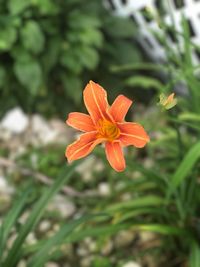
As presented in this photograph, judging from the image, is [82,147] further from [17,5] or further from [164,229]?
[17,5]

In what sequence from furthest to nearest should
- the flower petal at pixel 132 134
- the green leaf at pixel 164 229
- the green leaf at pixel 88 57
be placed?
the green leaf at pixel 88 57
the green leaf at pixel 164 229
the flower petal at pixel 132 134

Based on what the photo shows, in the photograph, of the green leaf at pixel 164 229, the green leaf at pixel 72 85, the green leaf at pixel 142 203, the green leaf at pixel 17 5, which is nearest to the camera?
the green leaf at pixel 164 229

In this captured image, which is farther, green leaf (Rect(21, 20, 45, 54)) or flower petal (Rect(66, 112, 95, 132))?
green leaf (Rect(21, 20, 45, 54))

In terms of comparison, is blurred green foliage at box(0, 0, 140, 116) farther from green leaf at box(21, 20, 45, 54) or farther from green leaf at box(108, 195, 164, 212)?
green leaf at box(108, 195, 164, 212)

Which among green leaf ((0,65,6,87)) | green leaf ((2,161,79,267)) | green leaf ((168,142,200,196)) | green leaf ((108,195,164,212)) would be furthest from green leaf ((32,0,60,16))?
green leaf ((168,142,200,196))

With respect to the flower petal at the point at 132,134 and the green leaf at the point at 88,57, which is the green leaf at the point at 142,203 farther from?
the flower petal at the point at 132,134

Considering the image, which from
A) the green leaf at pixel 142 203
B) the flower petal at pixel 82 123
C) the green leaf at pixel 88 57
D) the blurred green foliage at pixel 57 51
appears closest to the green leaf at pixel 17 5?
the blurred green foliage at pixel 57 51

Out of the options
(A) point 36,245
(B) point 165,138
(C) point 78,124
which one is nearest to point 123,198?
(B) point 165,138
